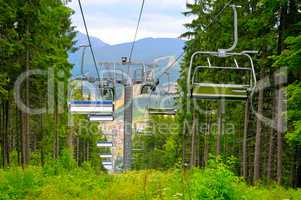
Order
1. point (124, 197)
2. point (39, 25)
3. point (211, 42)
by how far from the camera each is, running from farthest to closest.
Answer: point (211, 42), point (39, 25), point (124, 197)

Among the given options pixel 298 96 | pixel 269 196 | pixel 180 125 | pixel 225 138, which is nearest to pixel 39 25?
pixel 298 96

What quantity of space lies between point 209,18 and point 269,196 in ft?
66.3

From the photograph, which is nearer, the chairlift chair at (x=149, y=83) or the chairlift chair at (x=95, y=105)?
the chairlift chair at (x=149, y=83)

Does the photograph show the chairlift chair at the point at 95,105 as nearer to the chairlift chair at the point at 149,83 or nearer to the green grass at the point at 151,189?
the chairlift chair at the point at 149,83

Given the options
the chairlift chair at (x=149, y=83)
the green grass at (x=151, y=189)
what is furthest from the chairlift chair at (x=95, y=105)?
the green grass at (x=151, y=189)

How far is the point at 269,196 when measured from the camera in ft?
50.1

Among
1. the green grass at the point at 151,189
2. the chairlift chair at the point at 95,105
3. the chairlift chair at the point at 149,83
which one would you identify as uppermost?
the chairlift chair at the point at 149,83

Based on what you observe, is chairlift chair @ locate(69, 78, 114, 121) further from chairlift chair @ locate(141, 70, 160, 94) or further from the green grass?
the green grass

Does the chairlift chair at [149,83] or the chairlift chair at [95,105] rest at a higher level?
the chairlift chair at [149,83]

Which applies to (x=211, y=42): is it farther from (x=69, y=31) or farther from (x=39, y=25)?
(x=69, y=31)

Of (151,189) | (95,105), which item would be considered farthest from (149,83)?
(151,189)

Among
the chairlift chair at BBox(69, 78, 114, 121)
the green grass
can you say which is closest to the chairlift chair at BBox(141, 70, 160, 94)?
the chairlift chair at BBox(69, 78, 114, 121)

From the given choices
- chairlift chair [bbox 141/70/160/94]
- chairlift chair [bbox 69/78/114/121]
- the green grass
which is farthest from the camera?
chairlift chair [bbox 69/78/114/121]

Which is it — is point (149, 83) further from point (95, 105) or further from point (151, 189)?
point (151, 189)
